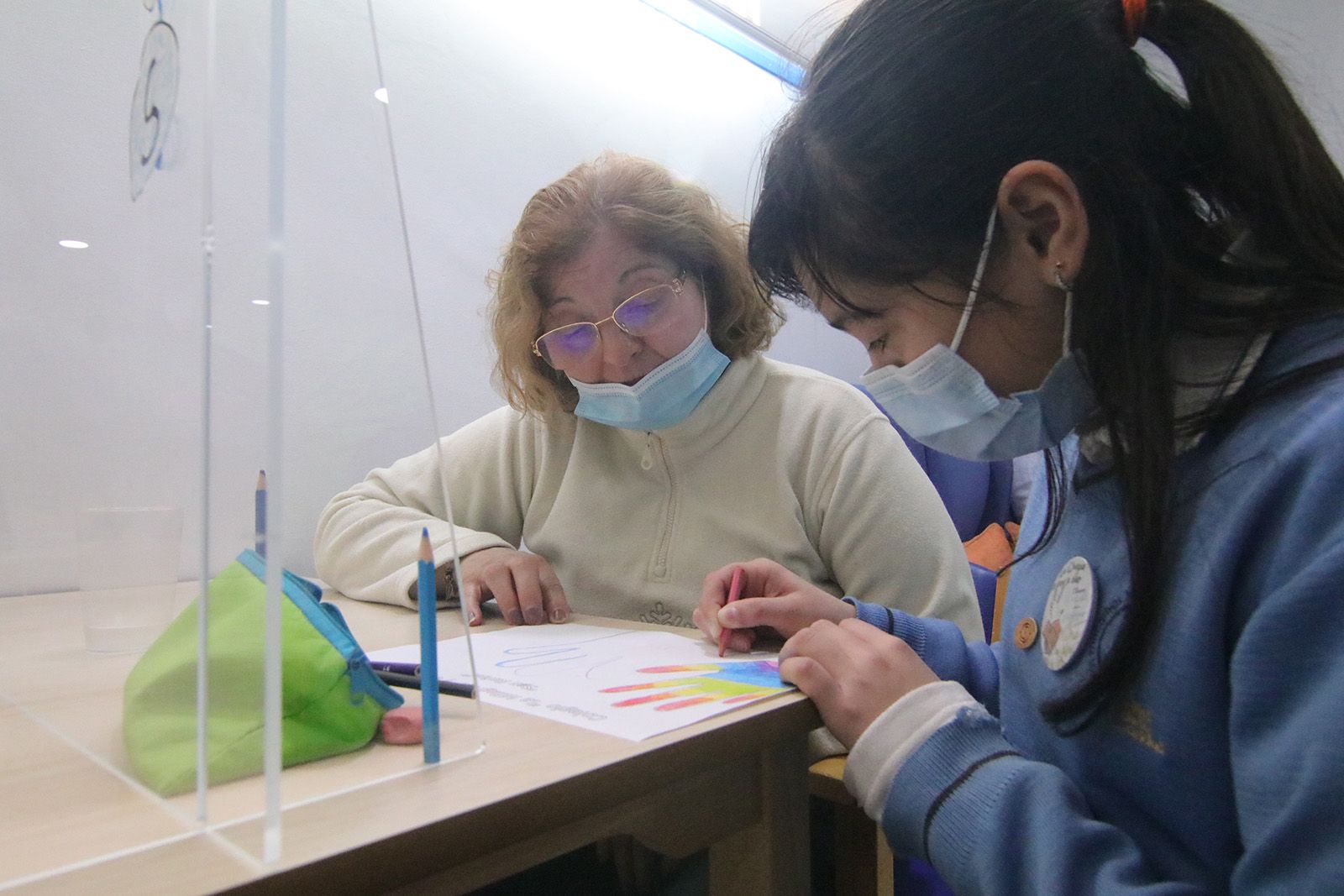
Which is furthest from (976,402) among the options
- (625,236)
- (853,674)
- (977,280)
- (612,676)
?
(625,236)

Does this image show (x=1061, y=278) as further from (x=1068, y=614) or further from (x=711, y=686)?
(x=711, y=686)

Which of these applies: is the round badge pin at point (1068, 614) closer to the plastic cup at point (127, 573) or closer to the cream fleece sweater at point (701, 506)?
the cream fleece sweater at point (701, 506)

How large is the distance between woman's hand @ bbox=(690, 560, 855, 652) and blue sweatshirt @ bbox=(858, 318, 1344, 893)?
0.21 m

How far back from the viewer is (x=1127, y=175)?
526 millimetres

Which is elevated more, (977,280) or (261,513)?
(977,280)

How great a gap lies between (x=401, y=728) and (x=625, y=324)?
28.4 inches

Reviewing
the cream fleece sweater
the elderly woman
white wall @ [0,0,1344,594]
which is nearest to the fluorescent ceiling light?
white wall @ [0,0,1344,594]

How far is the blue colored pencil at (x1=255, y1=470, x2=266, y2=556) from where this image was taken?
1.27ft

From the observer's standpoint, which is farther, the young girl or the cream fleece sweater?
the cream fleece sweater

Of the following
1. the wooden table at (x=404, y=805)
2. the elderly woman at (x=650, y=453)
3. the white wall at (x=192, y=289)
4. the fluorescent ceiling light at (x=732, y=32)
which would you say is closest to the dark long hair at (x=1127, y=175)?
the wooden table at (x=404, y=805)

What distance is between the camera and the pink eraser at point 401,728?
1.62 feet

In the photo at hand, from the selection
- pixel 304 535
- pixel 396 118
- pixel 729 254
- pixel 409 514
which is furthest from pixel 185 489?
pixel 396 118

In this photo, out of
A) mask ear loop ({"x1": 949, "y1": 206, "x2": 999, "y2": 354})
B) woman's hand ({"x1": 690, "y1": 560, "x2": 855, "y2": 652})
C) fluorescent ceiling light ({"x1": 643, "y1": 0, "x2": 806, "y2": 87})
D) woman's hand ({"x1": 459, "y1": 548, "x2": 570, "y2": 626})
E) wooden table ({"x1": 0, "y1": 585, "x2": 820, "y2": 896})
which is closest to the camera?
wooden table ({"x1": 0, "y1": 585, "x2": 820, "y2": 896})

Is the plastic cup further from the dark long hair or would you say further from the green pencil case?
the dark long hair
